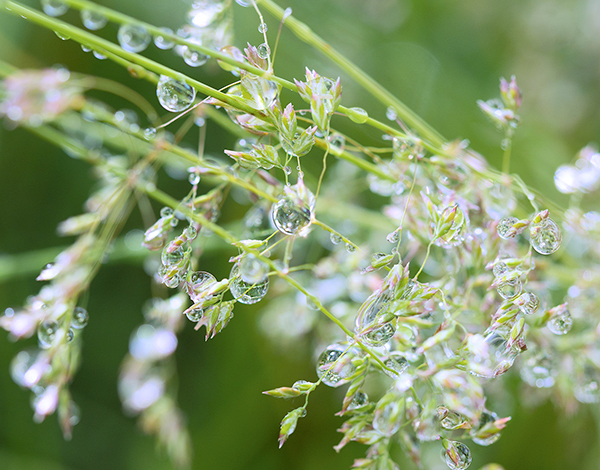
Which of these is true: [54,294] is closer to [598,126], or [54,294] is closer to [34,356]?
[34,356]

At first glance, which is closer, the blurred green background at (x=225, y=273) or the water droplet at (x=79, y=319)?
the water droplet at (x=79, y=319)

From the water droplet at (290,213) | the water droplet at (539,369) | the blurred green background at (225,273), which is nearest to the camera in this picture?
the water droplet at (290,213)

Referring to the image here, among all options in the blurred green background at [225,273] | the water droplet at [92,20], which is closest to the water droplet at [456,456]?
the water droplet at [92,20]

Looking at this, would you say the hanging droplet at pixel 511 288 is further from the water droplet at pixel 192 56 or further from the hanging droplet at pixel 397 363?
the water droplet at pixel 192 56

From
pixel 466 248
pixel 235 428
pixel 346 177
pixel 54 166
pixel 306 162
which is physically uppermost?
pixel 466 248

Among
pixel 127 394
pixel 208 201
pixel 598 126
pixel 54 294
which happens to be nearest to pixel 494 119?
pixel 208 201

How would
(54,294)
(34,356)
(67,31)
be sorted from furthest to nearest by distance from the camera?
(34,356) → (54,294) → (67,31)

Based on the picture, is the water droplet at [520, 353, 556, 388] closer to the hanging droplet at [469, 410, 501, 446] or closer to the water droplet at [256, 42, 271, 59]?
the hanging droplet at [469, 410, 501, 446]

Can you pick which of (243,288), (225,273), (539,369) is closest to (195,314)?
(243,288)

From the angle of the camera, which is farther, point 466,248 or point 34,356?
point 34,356
